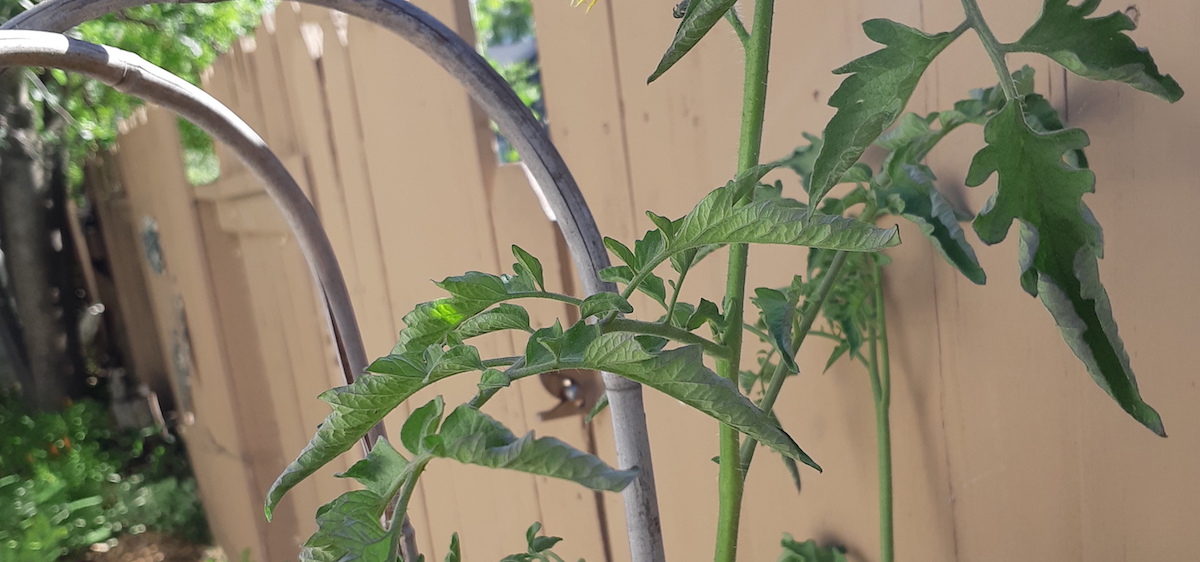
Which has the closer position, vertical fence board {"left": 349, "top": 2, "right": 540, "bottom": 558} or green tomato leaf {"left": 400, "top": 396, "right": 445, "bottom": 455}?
green tomato leaf {"left": 400, "top": 396, "right": 445, "bottom": 455}

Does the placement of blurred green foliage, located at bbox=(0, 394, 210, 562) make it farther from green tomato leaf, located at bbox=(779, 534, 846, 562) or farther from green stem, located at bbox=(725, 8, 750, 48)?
green stem, located at bbox=(725, 8, 750, 48)

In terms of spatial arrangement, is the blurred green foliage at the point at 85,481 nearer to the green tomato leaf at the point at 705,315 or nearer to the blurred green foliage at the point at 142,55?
the blurred green foliage at the point at 142,55

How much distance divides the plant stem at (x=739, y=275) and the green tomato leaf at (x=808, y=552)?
33 cm

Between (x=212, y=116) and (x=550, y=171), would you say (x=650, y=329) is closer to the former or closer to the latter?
(x=550, y=171)

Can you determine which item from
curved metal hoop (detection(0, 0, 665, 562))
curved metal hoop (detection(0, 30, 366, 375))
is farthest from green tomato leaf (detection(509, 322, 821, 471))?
curved metal hoop (detection(0, 30, 366, 375))

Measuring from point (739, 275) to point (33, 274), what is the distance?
427 cm

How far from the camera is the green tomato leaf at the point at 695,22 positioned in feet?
1.00

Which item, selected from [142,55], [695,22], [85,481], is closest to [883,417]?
[695,22]

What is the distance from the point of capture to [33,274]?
3.77 m

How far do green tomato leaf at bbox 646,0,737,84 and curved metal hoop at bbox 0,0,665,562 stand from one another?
12 centimetres

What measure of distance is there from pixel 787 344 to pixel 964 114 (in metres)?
0.18

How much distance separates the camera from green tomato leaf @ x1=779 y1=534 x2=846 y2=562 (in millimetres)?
718

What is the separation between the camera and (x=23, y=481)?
305 centimetres

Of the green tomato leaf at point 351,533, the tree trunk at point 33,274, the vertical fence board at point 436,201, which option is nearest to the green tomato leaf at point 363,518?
the green tomato leaf at point 351,533
